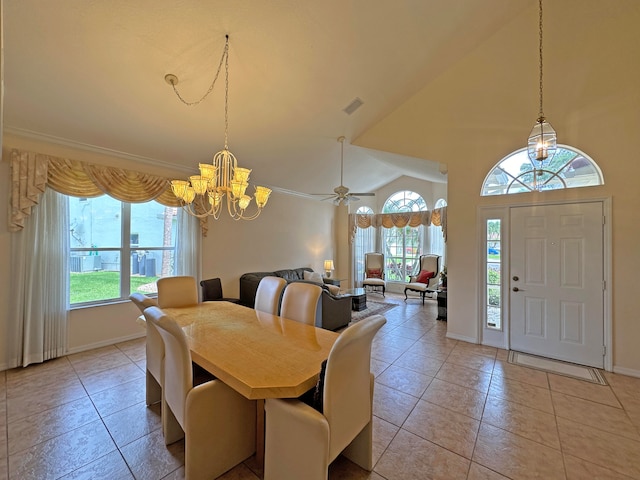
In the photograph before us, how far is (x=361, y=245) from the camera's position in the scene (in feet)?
25.9

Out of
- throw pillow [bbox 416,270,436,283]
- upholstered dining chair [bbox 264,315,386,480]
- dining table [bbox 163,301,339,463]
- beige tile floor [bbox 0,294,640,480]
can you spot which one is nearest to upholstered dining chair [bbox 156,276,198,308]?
dining table [bbox 163,301,339,463]

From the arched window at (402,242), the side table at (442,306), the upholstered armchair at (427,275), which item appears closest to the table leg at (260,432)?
the side table at (442,306)

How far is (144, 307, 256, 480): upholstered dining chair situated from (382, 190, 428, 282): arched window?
20.7 feet

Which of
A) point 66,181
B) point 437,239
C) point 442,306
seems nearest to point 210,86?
point 66,181

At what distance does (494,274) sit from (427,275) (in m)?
2.69

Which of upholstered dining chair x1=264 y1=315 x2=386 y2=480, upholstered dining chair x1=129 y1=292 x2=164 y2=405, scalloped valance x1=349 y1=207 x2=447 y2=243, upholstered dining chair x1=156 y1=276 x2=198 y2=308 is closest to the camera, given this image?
upholstered dining chair x1=264 y1=315 x2=386 y2=480

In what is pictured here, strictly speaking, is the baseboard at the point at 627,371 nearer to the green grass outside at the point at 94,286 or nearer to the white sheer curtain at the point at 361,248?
the white sheer curtain at the point at 361,248

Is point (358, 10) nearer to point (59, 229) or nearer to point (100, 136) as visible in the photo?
point (100, 136)

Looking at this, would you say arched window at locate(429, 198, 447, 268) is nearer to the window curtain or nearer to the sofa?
the sofa

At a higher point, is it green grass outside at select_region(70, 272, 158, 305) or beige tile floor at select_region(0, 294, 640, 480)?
green grass outside at select_region(70, 272, 158, 305)

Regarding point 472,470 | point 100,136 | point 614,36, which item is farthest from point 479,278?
point 100,136

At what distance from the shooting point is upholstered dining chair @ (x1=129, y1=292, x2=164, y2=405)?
2.10 metres

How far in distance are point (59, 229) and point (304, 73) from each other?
11.3 ft

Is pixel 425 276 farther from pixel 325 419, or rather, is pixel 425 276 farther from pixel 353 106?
pixel 325 419
